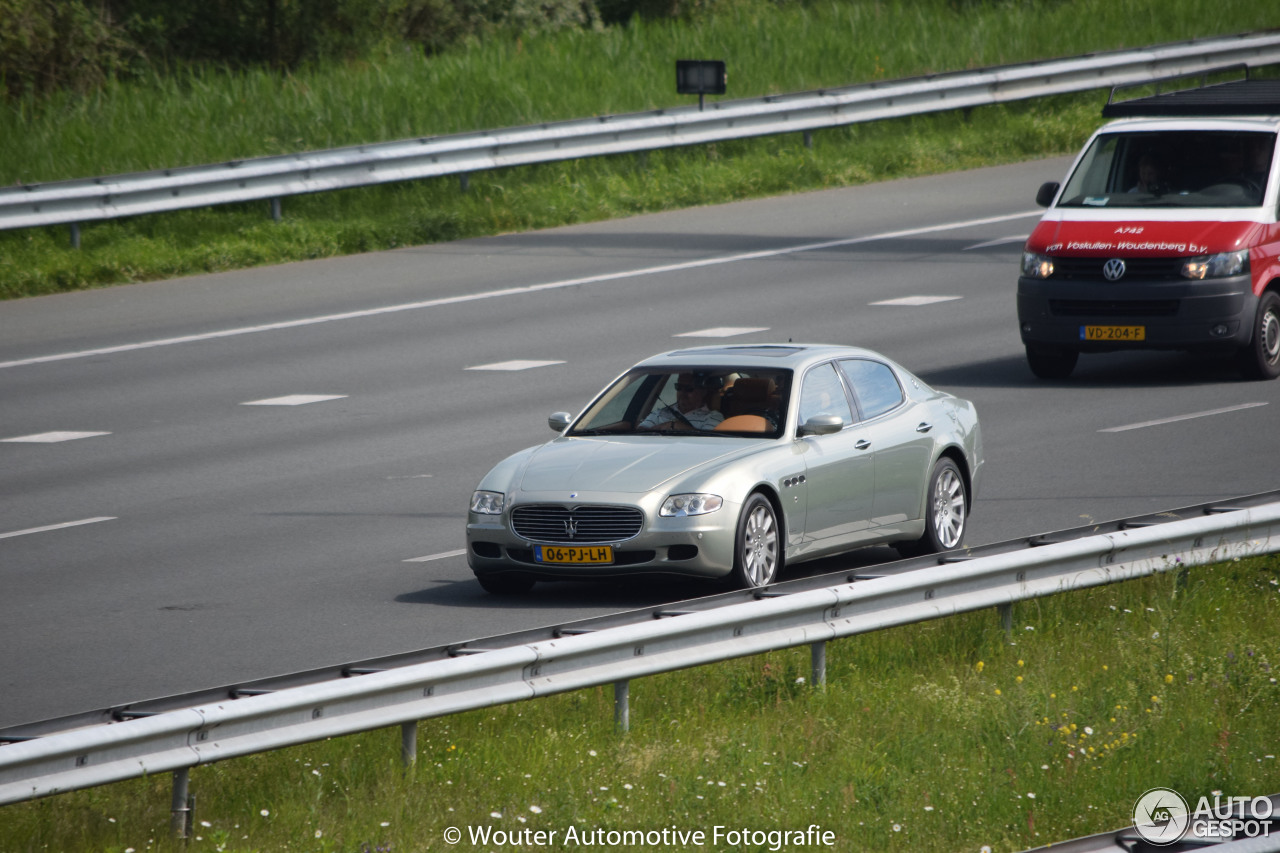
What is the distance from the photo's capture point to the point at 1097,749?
29.0 feet

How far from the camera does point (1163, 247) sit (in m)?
18.5

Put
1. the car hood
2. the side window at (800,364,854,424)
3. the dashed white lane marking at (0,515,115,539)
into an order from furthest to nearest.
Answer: the dashed white lane marking at (0,515,115,539), the side window at (800,364,854,424), the car hood

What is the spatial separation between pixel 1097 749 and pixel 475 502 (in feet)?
14.4

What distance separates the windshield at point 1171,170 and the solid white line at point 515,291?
652cm

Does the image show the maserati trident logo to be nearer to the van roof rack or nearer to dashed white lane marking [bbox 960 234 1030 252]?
the van roof rack

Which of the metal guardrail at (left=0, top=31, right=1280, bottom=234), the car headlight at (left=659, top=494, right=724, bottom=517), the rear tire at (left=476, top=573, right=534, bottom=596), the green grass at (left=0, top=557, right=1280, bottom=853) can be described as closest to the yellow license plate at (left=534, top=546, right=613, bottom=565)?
the rear tire at (left=476, top=573, right=534, bottom=596)

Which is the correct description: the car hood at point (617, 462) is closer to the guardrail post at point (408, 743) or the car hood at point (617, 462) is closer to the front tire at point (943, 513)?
the front tire at point (943, 513)

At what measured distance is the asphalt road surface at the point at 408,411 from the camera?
1164 centimetres

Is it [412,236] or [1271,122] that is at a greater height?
[1271,122]

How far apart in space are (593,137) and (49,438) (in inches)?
510

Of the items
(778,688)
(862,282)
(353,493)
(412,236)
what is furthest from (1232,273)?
(412,236)

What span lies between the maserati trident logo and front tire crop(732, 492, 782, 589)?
7.59 metres

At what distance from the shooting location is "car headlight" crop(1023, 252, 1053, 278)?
1888cm

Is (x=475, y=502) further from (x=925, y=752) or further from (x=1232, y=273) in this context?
(x=1232, y=273)
